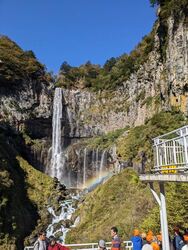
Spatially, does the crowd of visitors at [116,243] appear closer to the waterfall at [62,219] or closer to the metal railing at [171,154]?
the metal railing at [171,154]

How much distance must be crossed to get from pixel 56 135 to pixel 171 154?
3812 centimetres

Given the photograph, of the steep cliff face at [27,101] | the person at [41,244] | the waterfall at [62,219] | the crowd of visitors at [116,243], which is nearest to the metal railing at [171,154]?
the crowd of visitors at [116,243]

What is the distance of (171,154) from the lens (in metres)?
7.51

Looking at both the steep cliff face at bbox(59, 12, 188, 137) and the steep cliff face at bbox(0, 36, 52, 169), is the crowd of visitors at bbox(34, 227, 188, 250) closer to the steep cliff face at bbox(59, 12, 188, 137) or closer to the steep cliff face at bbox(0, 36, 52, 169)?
the steep cliff face at bbox(59, 12, 188, 137)

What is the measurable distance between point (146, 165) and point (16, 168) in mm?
17260

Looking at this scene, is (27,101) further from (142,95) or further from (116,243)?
(116,243)

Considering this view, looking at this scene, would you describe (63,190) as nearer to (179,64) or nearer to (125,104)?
(125,104)

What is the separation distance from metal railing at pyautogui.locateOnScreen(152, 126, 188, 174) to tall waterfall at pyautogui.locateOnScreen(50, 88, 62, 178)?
34.0 metres

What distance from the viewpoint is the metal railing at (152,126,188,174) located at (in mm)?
6496

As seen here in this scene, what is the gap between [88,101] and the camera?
49.4m

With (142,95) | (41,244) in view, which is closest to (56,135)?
(142,95)

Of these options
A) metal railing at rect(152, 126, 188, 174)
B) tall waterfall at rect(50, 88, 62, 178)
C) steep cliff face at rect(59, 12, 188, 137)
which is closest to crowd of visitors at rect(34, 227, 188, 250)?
metal railing at rect(152, 126, 188, 174)

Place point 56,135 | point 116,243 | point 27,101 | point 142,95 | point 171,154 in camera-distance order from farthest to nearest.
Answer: point 56,135 → point 27,101 → point 142,95 → point 171,154 → point 116,243

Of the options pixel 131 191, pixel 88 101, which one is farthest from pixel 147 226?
pixel 88 101
